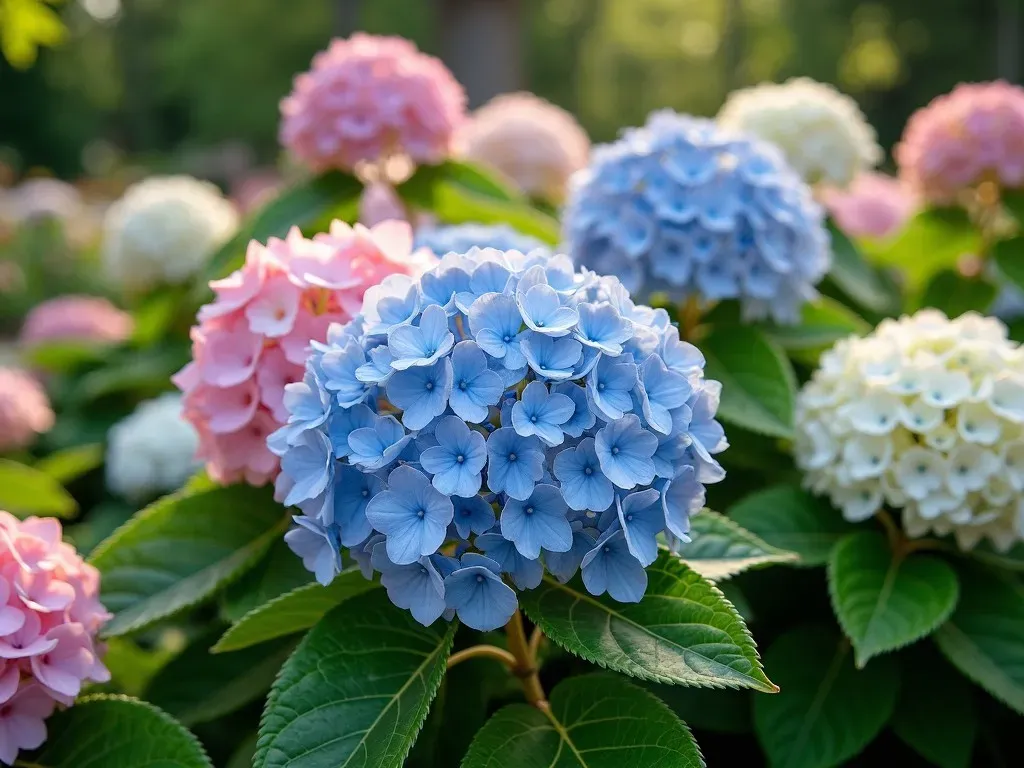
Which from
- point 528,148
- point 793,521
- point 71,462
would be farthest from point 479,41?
point 793,521

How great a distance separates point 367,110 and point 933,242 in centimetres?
164

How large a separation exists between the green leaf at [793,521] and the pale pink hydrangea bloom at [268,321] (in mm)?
748

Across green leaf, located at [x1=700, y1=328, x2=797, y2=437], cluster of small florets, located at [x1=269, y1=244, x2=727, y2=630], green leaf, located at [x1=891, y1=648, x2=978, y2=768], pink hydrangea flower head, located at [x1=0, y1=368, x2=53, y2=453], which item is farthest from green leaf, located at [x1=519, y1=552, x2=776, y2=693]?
pink hydrangea flower head, located at [x1=0, y1=368, x2=53, y2=453]

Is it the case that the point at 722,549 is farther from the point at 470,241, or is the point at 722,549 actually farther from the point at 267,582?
the point at 470,241

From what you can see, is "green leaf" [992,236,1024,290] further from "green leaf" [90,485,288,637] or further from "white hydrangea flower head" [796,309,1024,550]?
"green leaf" [90,485,288,637]

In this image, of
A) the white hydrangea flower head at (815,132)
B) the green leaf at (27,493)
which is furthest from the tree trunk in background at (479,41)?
the green leaf at (27,493)

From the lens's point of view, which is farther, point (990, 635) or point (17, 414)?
point (17, 414)

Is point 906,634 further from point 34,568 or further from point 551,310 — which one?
point 34,568

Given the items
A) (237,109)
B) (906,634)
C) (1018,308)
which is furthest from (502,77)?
(237,109)

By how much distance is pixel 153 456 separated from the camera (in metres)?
2.71

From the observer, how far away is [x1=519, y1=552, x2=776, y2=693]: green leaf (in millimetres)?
1100

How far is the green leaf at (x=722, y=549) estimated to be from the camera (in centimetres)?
139

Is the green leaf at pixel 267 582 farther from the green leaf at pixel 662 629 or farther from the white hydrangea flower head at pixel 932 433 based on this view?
the white hydrangea flower head at pixel 932 433

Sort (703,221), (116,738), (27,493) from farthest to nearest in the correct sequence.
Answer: (27,493)
(703,221)
(116,738)
